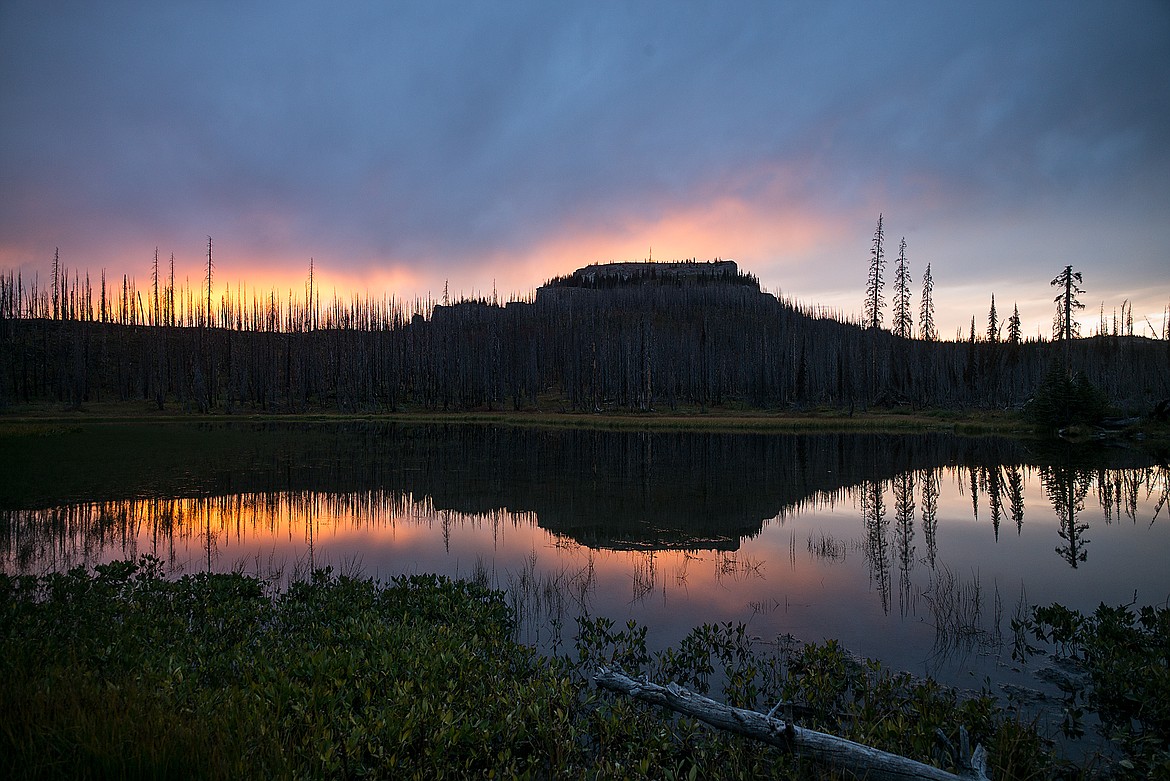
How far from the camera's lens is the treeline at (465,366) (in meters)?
72.1

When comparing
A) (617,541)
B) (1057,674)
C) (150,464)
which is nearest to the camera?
(1057,674)

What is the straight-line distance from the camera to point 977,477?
24.1 m

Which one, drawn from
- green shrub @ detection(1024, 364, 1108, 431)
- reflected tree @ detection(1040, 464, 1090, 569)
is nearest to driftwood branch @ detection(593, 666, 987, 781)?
reflected tree @ detection(1040, 464, 1090, 569)

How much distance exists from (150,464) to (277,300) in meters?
82.1

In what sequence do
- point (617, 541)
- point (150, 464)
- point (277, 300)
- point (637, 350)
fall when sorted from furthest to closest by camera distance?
point (277, 300), point (637, 350), point (150, 464), point (617, 541)

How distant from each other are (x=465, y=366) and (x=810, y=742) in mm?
83014

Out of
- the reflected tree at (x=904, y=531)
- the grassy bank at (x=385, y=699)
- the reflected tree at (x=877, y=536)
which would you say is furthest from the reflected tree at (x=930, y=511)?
the grassy bank at (x=385, y=699)

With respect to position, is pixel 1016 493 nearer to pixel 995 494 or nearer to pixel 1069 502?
pixel 995 494

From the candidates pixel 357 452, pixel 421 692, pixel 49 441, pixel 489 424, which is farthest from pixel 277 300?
pixel 421 692

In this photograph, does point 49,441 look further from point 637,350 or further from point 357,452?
point 637,350

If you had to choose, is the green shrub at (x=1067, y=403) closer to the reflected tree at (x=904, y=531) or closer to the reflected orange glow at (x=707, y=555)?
the reflected orange glow at (x=707, y=555)

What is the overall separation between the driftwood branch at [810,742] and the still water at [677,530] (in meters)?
2.83

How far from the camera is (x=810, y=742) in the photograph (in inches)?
185

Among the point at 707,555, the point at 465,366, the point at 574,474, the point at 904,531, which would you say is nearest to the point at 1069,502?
the point at 904,531
